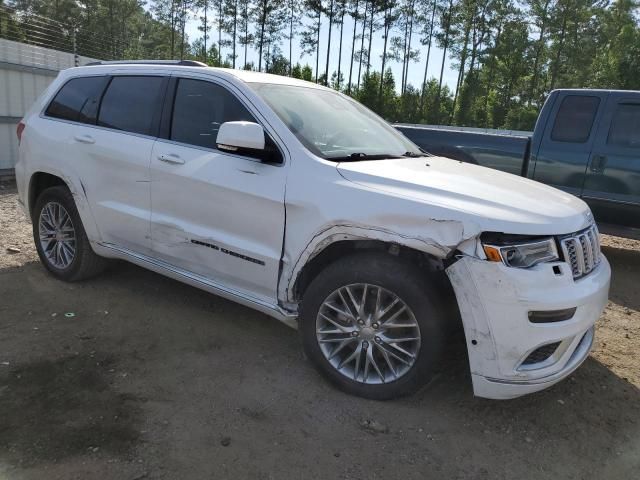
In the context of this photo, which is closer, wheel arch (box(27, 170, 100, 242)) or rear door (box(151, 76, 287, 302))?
rear door (box(151, 76, 287, 302))

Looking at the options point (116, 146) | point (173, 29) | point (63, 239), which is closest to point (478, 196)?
point (116, 146)

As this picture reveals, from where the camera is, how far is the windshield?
327cm

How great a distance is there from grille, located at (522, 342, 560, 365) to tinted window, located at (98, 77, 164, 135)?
289 cm

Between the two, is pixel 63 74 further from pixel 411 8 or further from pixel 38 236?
pixel 411 8

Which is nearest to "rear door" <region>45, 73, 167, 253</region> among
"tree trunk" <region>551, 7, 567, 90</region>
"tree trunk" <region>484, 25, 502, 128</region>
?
"tree trunk" <region>551, 7, 567, 90</region>

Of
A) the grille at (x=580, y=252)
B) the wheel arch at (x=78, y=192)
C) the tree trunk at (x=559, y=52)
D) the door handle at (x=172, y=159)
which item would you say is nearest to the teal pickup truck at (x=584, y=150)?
the grille at (x=580, y=252)

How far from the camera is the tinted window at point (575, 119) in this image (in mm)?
6074

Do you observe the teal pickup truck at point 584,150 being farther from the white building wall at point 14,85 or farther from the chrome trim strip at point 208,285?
the white building wall at point 14,85

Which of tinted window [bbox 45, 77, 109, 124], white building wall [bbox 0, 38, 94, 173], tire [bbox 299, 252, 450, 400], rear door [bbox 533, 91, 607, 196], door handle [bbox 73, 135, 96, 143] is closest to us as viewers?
tire [bbox 299, 252, 450, 400]

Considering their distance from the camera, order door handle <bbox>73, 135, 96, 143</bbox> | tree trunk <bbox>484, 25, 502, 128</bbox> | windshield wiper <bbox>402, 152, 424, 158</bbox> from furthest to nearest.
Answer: tree trunk <bbox>484, 25, 502, 128</bbox>, door handle <bbox>73, 135, 96, 143</bbox>, windshield wiper <bbox>402, 152, 424, 158</bbox>

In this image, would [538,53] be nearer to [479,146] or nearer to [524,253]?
[479,146]

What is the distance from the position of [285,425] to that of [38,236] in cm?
324

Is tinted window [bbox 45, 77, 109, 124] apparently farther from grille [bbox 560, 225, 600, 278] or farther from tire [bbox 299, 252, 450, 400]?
grille [bbox 560, 225, 600, 278]

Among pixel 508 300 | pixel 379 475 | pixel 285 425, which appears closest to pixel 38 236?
pixel 285 425
